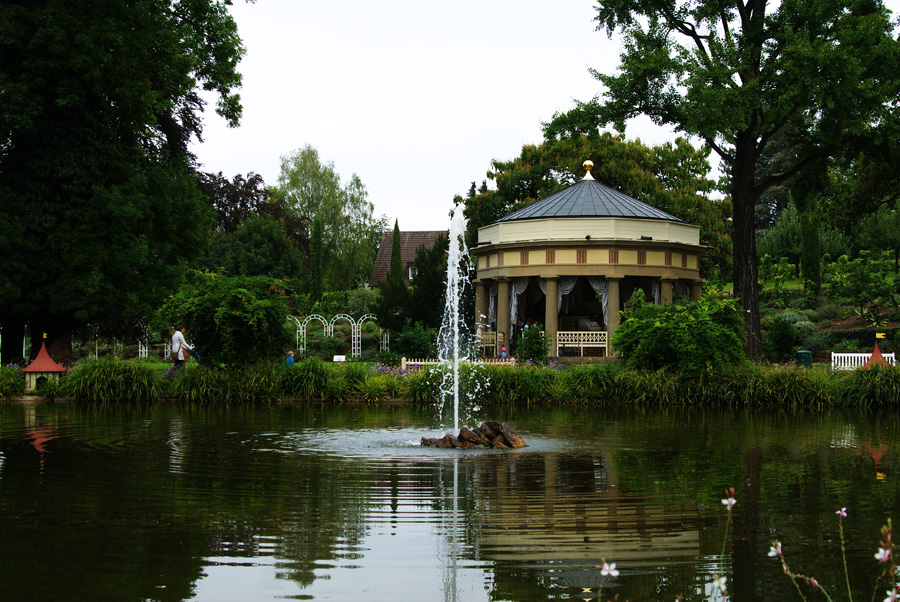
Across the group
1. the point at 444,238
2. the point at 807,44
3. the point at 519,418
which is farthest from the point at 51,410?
the point at 444,238

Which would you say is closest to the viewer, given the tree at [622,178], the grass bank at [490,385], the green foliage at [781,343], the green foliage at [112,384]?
the grass bank at [490,385]

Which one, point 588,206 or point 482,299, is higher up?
point 588,206

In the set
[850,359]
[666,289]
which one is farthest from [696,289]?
[850,359]

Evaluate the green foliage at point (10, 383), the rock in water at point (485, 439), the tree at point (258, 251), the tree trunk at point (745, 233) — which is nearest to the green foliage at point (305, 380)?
the green foliage at point (10, 383)

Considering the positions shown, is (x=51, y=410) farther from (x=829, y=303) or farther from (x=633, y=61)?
(x=829, y=303)

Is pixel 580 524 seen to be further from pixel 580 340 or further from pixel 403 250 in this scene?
pixel 403 250

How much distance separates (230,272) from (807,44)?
150ft

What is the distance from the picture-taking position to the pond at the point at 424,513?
6.53 metres

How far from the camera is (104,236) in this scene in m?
27.1

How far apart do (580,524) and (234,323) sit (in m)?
→ 16.0

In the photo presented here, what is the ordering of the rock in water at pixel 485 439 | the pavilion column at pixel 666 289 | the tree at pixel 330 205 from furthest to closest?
the tree at pixel 330 205 → the pavilion column at pixel 666 289 → the rock in water at pixel 485 439

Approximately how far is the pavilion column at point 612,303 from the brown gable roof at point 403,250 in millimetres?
39702

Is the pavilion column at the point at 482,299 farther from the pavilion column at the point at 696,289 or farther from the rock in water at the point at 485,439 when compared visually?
the rock in water at the point at 485,439

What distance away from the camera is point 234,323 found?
75.5 feet
